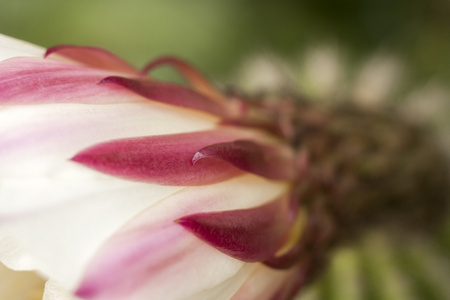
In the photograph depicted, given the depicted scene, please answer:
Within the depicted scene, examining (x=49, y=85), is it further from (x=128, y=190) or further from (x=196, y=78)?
(x=196, y=78)

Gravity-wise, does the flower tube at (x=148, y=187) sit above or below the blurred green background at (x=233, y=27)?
above

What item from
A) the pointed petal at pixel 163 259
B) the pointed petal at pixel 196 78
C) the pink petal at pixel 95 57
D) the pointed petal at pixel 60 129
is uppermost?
the pink petal at pixel 95 57

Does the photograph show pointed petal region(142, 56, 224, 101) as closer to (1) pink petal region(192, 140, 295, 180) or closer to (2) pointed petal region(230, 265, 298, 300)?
(1) pink petal region(192, 140, 295, 180)

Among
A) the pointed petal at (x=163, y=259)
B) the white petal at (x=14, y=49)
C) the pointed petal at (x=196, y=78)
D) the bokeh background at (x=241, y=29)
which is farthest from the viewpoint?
the bokeh background at (x=241, y=29)

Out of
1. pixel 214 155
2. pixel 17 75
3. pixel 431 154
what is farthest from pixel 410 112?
pixel 17 75

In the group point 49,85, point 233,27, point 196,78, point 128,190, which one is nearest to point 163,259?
point 128,190

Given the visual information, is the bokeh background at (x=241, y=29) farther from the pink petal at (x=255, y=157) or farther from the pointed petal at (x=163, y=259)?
the pointed petal at (x=163, y=259)

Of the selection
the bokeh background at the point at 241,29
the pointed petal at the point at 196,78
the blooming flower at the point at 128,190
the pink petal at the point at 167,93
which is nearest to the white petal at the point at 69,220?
the blooming flower at the point at 128,190

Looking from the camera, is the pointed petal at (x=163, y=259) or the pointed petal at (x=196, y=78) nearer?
the pointed petal at (x=163, y=259)
